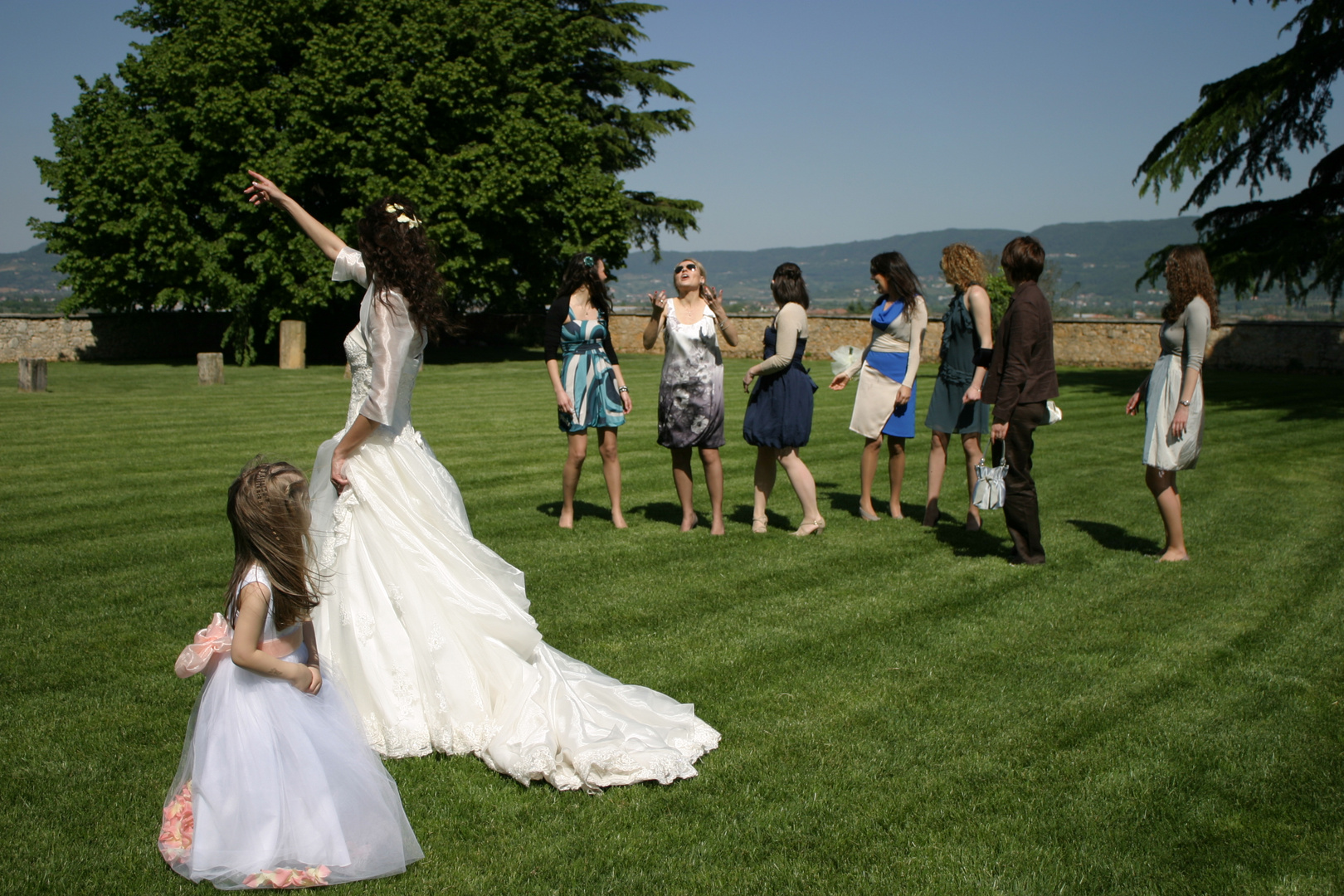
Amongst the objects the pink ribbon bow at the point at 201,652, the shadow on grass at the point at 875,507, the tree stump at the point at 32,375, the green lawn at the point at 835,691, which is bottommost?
the green lawn at the point at 835,691

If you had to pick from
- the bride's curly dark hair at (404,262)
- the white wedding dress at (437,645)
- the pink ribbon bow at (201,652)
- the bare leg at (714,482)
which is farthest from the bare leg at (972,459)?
the pink ribbon bow at (201,652)

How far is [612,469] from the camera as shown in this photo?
320 inches

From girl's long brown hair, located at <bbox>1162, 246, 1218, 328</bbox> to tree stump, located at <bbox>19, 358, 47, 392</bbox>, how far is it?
751 inches

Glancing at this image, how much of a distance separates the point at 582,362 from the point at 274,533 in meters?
4.77

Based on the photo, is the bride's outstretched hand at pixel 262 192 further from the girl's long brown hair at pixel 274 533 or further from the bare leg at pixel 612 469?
the bare leg at pixel 612 469

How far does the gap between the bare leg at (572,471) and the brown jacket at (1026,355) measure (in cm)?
317

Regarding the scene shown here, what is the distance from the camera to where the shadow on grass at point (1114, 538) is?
7.46 metres

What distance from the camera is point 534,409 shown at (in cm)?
1716

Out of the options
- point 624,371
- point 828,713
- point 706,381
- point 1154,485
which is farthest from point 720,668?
point 624,371

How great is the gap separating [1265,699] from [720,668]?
8.34 ft

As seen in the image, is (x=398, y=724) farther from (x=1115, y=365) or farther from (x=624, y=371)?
(x=1115, y=365)

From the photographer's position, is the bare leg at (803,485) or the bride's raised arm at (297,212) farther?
the bare leg at (803,485)

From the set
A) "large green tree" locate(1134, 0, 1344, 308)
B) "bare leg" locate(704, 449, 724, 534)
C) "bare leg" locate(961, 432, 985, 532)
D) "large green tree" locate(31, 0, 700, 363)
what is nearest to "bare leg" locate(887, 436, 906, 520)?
"bare leg" locate(961, 432, 985, 532)

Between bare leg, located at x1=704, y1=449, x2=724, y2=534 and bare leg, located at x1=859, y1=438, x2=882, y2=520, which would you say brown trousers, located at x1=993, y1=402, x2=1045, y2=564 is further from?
bare leg, located at x1=704, y1=449, x2=724, y2=534
